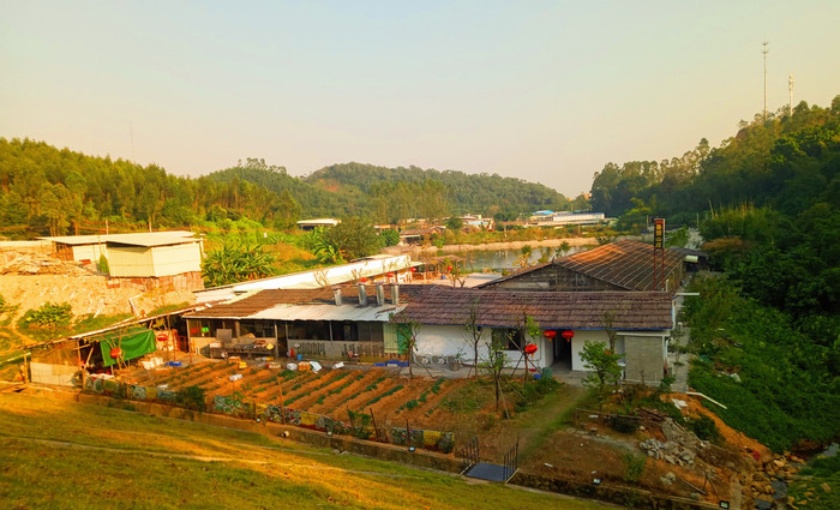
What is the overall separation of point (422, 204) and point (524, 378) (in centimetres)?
9484

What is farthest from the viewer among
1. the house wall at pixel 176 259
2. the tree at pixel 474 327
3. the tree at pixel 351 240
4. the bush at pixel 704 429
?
the tree at pixel 351 240

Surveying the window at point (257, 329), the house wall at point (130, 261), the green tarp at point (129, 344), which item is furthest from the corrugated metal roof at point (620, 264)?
the house wall at point (130, 261)

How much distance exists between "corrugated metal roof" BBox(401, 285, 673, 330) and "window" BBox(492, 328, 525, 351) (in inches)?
20.5

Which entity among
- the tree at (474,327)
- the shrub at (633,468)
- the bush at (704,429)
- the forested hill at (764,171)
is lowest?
the bush at (704,429)

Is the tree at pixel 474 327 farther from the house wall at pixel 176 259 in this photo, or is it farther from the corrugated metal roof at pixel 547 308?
the house wall at pixel 176 259

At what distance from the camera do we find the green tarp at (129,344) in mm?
20641

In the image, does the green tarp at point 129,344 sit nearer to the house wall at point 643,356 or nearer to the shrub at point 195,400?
the shrub at point 195,400

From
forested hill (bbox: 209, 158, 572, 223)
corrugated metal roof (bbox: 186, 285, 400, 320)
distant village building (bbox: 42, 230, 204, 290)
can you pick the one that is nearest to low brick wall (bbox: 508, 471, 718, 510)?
corrugated metal roof (bbox: 186, 285, 400, 320)

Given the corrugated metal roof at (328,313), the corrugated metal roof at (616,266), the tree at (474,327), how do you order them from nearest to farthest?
the tree at (474,327) < the corrugated metal roof at (328,313) < the corrugated metal roof at (616,266)

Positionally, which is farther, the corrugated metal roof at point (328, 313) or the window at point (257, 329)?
the window at point (257, 329)

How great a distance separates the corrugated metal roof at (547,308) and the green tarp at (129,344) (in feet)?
37.1

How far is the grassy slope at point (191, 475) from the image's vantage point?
721 centimetres

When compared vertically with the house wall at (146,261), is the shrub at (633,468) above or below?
below

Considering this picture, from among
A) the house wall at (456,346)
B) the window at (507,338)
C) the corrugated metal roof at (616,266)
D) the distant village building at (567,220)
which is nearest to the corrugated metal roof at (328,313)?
the house wall at (456,346)
